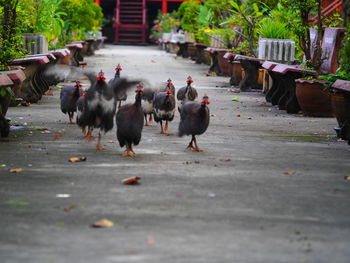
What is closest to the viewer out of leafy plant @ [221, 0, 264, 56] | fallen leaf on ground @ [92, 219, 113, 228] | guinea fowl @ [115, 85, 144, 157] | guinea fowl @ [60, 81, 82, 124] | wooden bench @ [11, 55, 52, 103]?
fallen leaf on ground @ [92, 219, 113, 228]

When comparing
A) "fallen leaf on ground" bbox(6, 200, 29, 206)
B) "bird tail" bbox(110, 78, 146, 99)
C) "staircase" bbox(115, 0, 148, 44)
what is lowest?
"staircase" bbox(115, 0, 148, 44)

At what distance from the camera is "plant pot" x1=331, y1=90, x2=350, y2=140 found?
33.1ft

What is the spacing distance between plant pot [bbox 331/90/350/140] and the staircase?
1545 inches

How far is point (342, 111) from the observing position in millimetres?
10359

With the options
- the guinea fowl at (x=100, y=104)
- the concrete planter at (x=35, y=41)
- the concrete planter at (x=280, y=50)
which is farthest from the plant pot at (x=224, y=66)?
the guinea fowl at (x=100, y=104)

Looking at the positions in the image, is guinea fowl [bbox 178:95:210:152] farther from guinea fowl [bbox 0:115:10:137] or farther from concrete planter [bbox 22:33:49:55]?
concrete planter [bbox 22:33:49:55]

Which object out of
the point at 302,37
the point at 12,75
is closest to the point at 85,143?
the point at 12,75

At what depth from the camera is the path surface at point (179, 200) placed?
4.77m

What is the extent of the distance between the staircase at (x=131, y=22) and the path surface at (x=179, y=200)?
131 ft

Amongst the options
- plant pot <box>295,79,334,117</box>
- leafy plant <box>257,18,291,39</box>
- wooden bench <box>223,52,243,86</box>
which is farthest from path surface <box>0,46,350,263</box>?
wooden bench <box>223,52,243,86</box>

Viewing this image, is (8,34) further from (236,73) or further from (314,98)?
(236,73)

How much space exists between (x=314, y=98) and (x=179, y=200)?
7.36m

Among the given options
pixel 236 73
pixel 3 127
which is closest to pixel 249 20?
pixel 236 73

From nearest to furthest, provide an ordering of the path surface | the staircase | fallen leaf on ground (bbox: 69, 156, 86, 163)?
1. the path surface
2. fallen leaf on ground (bbox: 69, 156, 86, 163)
3. the staircase
